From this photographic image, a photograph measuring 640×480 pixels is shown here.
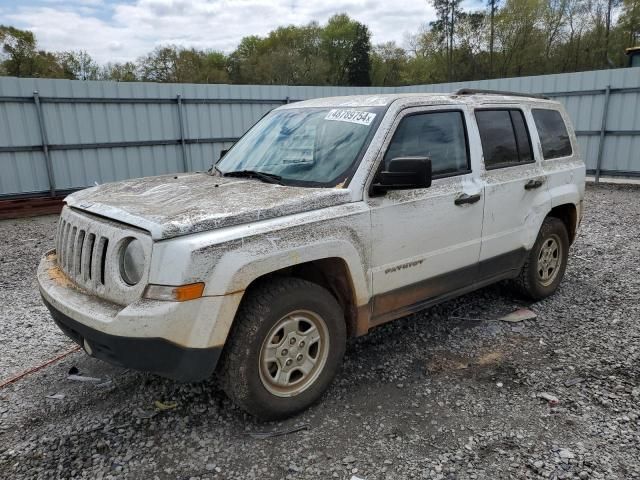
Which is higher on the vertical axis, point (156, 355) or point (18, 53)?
point (18, 53)

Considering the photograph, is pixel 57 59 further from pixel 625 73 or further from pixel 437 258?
pixel 437 258

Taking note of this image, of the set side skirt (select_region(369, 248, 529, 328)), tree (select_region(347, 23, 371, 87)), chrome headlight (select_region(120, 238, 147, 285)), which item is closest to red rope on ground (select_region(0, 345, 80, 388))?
chrome headlight (select_region(120, 238, 147, 285))

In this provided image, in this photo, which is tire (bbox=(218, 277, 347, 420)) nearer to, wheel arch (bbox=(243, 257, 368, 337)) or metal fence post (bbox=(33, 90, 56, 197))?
wheel arch (bbox=(243, 257, 368, 337))

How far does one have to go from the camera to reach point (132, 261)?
2588 mm

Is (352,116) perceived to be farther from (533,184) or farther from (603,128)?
(603,128)

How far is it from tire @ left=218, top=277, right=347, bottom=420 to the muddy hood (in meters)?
0.47

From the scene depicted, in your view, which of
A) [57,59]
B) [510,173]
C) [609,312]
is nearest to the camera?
[510,173]

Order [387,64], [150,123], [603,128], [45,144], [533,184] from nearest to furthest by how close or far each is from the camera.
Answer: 1. [533,184]
2. [45,144]
3. [150,123]
4. [603,128]
5. [387,64]

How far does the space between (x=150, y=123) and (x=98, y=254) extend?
31.2 ft

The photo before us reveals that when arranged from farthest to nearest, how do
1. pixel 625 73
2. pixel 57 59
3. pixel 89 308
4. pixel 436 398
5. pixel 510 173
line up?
pixel 57 59
pixel 625 73
pixel 510 173
pixel 436 398
pixel 89 308

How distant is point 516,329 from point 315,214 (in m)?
2.48

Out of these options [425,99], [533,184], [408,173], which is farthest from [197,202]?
[533,184]

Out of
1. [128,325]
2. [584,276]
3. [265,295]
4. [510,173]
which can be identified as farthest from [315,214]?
[584,276]

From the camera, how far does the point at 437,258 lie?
3.67 m
